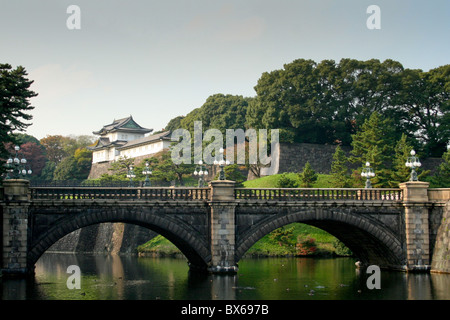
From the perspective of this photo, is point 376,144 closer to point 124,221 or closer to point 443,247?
point 443,247

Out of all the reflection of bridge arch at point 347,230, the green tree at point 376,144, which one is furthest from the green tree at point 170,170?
the reflection of bridge arch at point 347,230

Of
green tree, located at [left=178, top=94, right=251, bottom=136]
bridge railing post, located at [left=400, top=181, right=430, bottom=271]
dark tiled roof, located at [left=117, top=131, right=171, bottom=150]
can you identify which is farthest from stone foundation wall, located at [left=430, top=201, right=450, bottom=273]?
dark tiled roof, located at [left=117, top=131, right=171, bottom=150]

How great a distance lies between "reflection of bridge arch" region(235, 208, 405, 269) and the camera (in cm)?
4072

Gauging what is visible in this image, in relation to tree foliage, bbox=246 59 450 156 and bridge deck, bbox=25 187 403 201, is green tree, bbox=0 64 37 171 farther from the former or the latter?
tree foliage, bbox=246 59 450 156

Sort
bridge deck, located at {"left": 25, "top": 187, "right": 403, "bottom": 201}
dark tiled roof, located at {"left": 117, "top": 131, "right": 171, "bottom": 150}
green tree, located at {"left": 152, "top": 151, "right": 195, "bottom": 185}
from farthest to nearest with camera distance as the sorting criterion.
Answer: dark tiled roof, located at {"left": 117, "top": 131, "right": 171, "bottom": 150}
green tree, located at {"left": 152, "top": 151, "right": 195, "bottom": 185}
bridge deck, located at {"left": 25, "top": 187, "right": 403, "bottom": 201}

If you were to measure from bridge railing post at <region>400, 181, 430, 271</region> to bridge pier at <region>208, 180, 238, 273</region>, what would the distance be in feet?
39.9

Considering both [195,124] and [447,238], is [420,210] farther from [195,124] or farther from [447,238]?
[195,124]

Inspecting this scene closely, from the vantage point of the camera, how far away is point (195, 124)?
340 ft

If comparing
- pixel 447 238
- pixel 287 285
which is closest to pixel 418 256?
pixel 447 238

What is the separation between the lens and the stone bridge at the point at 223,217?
37.0 m

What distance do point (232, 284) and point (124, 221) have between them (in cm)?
838

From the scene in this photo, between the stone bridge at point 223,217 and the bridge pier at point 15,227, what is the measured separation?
2.3 inches

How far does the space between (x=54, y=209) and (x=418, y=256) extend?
2444 cm

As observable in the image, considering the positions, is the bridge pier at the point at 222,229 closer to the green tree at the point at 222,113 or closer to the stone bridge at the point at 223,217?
the stone bridge at the point at 223,217
